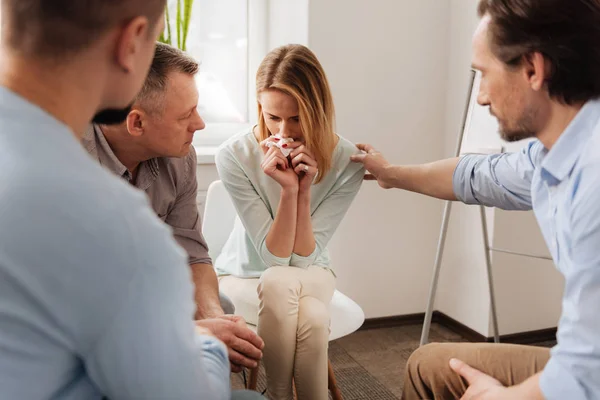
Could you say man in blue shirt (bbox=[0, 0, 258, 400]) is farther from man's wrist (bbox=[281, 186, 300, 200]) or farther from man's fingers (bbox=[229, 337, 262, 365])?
man's wrist (bbox=[281, 186, 300, 200])

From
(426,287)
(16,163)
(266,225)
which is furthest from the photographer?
(426,287)

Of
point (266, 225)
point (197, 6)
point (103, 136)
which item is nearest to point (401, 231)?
point (266, 225)

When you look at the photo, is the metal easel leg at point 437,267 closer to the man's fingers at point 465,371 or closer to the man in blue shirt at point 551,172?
the man in blue shirt at point 551,172

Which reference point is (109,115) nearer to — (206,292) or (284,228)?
(206,292)

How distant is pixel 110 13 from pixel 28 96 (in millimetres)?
130

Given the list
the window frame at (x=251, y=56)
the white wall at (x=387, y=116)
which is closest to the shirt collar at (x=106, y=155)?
the white wall at (x=387, y=116)

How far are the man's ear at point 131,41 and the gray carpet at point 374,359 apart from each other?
172cm

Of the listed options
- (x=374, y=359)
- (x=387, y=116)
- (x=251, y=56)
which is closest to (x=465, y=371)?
(x=374, y=359)

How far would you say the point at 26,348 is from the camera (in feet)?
2.03

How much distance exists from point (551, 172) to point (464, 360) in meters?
0.46

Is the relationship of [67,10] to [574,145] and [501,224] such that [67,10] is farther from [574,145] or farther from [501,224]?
[501,224]

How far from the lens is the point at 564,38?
43.6 inches

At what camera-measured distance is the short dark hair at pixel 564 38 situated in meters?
1.10

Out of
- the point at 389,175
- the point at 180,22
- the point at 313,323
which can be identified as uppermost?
the point at 180,22
